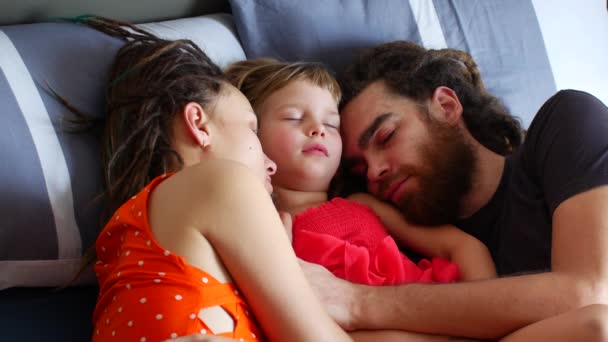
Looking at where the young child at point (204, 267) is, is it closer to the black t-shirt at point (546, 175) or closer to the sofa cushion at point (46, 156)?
the sofa cushion at point (46, 156)

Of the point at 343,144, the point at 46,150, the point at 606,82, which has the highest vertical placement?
the point at 46,150

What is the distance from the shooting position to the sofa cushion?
1164mm

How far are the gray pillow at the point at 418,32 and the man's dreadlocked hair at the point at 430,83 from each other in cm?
8

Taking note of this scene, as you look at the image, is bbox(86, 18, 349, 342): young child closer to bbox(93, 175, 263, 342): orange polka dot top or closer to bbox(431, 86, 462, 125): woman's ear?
bbox(93, 175, 263, 342): orange polka dot top

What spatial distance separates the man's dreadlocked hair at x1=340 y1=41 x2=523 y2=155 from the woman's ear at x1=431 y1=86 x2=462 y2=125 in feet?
0.06

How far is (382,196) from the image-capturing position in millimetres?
1511

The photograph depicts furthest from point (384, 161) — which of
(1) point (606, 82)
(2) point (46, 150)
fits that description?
(1) point (606, 82)

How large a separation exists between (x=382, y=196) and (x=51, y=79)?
0.71m

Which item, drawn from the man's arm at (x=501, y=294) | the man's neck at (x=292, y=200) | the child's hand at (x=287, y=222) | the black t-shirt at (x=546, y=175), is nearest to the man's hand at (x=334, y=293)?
the man's arm at (x=501, y=294)

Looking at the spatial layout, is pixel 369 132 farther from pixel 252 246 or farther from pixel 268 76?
pixel 252 246

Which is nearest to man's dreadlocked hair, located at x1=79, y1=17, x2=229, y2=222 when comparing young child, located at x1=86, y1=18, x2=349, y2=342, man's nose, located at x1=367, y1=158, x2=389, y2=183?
young child, located at x1=86, y1=18, x2=349, y2=342

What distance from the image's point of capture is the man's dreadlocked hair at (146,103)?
1.18 m

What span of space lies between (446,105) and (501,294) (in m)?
0.62

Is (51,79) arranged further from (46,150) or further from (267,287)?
(267,287)
